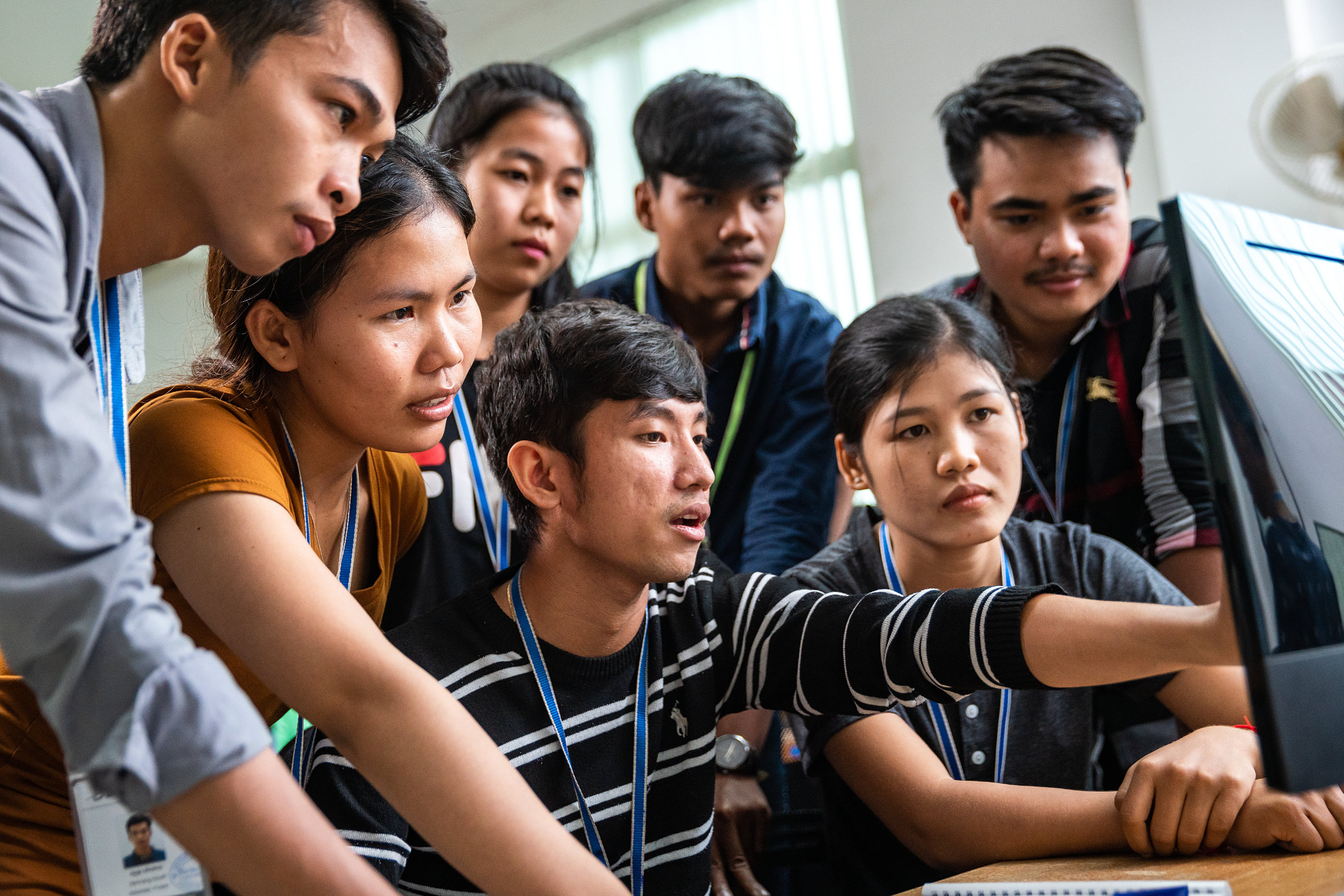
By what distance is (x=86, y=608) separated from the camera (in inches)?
26.4

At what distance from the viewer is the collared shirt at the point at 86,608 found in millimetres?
667

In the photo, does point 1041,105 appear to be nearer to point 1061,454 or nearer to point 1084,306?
point 1084,306

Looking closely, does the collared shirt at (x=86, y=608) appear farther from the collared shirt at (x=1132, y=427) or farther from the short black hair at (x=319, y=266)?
the collared shirt at (x=1132, y=427)

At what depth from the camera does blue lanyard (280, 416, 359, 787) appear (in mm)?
1194

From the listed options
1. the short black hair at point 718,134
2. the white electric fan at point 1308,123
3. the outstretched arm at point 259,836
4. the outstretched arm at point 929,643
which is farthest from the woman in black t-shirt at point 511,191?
the white electric fan at point 1308,123

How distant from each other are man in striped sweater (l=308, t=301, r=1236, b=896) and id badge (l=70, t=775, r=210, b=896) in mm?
212

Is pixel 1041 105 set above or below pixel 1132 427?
above

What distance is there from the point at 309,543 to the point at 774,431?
1273mm

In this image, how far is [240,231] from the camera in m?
1.00

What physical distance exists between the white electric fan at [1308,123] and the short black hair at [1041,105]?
0.30 meters

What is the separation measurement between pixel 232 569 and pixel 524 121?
1.34m

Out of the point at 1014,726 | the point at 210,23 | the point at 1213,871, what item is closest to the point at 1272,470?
the point at 1213,871

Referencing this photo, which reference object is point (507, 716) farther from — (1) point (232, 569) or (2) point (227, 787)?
(2) point (227, 787)

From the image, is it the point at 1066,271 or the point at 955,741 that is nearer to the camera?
the point at 955,741
